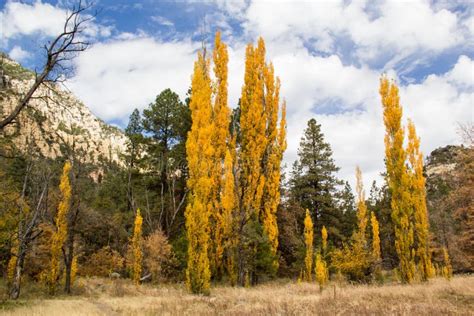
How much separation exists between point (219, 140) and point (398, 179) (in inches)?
400

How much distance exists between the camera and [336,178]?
34.9 meters

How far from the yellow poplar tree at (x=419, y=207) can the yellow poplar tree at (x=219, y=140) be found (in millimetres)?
9802

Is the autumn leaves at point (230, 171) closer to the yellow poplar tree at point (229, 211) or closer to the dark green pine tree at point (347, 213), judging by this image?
the yellow poplar tree at point (229, 211)

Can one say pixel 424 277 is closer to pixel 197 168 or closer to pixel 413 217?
pixel 413 217

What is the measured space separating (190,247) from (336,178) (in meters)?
23.0

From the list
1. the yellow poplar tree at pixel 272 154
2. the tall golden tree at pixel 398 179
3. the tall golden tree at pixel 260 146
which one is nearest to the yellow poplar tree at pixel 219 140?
the tall golden tree at pixel 260 146

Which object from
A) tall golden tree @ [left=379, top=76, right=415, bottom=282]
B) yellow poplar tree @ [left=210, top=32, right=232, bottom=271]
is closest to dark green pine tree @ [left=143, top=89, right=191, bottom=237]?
yellow poplar tree @ [left=210, top=32, right=232, bottom=271]

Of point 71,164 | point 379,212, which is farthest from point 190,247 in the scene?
point 379,212

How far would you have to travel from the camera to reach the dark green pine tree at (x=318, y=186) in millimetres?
33156

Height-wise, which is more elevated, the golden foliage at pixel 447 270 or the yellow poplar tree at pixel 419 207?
the yellow poplar tree at pixel 419 207

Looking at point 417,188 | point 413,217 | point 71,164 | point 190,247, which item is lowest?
point 190,247

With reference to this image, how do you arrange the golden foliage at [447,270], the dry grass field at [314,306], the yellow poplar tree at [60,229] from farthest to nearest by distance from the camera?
the yellow poplar tree at [60,229] < the golden foliage at [447,270] < the dry grass field at [314,306]

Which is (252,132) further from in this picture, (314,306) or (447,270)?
(314,306)

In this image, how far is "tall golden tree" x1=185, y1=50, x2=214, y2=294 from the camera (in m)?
14.8
